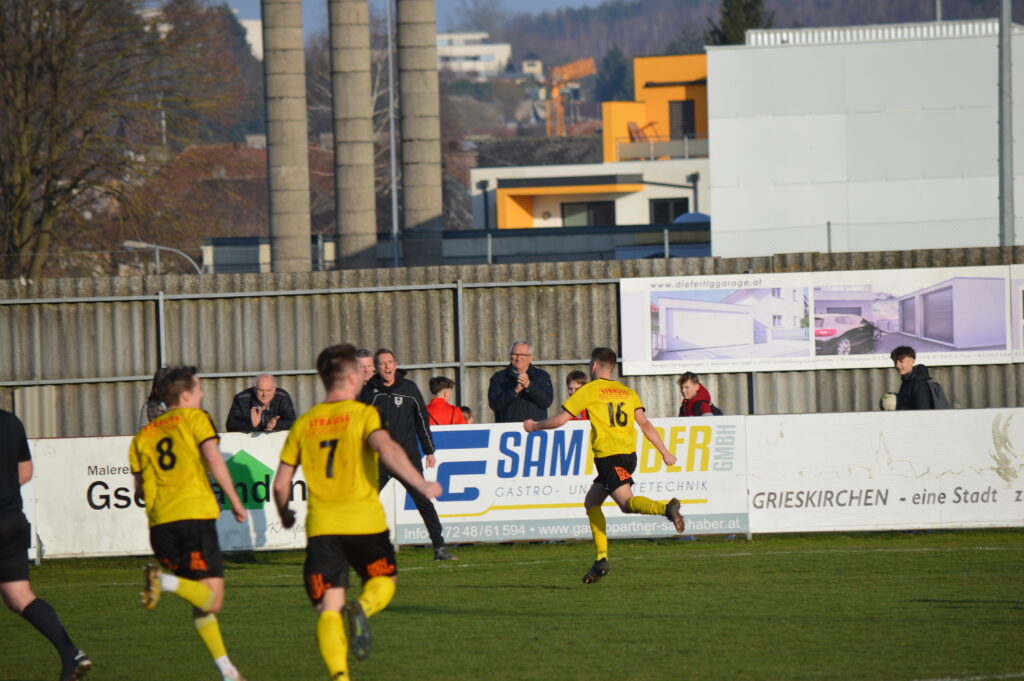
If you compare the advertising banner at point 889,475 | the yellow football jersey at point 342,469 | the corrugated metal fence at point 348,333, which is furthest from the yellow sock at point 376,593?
the corrugated metal fence at point 348,333

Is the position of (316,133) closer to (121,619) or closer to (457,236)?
(457,236)

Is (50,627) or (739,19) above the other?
(739,19)

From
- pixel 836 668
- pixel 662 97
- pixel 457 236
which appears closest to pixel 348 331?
pixel 836 668

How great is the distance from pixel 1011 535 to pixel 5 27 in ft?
91.4

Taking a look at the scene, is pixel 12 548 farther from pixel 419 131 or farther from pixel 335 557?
pixel 419 131

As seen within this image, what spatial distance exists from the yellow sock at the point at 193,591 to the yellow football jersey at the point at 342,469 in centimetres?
89

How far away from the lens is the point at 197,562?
796 cm

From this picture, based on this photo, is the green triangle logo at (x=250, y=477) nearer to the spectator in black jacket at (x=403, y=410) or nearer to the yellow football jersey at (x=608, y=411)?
the spectator in black jacket at (x=403, y=410)

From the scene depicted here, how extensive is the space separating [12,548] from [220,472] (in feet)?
4.61

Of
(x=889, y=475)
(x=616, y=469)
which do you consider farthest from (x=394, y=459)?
(x=889, y=475)

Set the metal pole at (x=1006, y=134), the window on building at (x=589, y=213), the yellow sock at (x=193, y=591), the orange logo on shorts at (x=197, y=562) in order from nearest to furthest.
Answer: the yellow sock at (x=193, y=591)
the orange logo on shorts at (x=197, y=562)
the metal pole at (x=1006, y=134)
the window on building at (x=589, y=213)

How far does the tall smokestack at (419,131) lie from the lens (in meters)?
41.2

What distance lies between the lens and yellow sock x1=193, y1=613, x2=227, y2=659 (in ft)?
25.4

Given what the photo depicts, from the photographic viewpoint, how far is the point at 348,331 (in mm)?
19719
